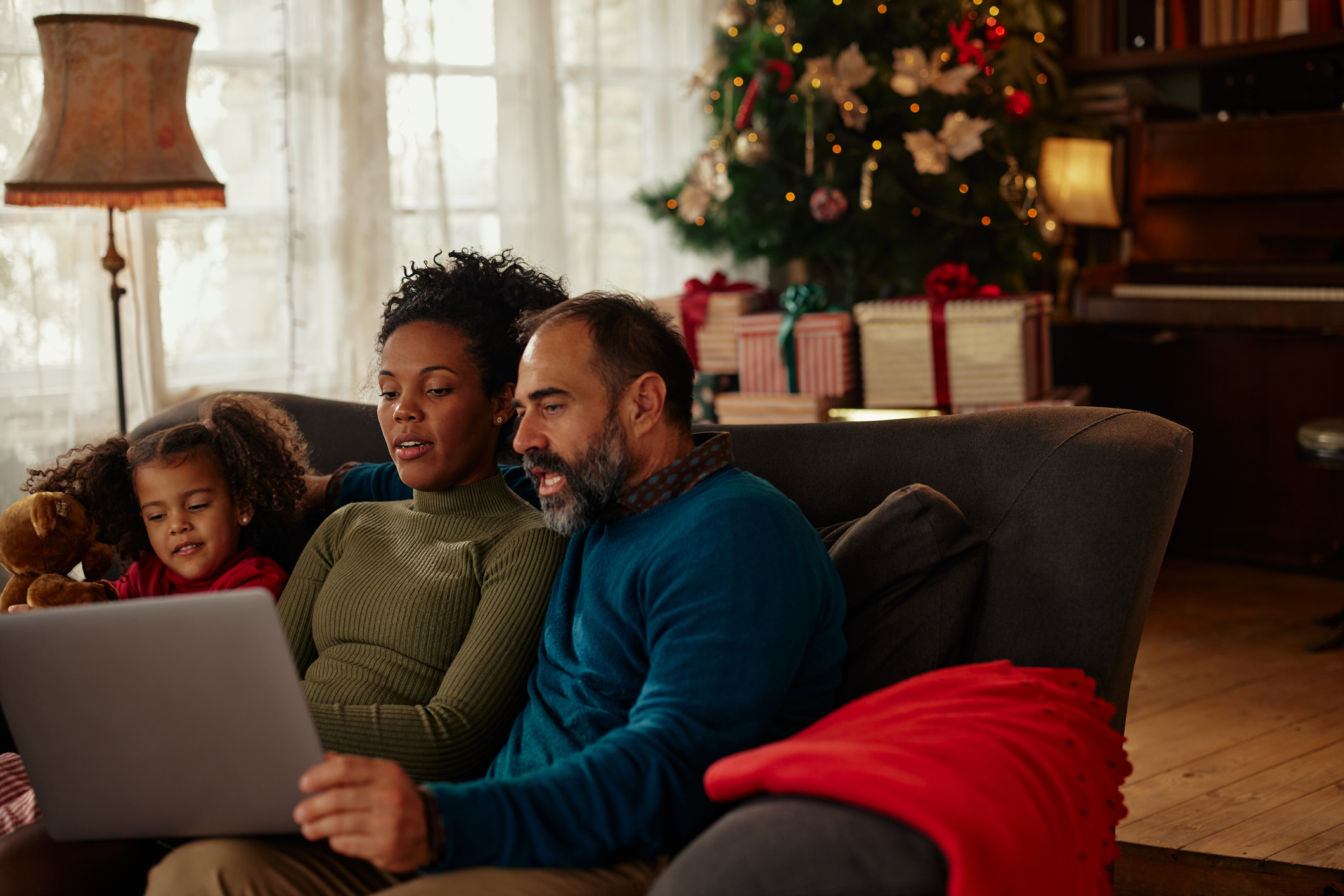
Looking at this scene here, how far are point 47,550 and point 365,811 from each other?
2.93 ft

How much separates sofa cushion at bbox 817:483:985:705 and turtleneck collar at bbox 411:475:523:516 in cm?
45

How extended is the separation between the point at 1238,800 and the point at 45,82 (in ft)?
8.20

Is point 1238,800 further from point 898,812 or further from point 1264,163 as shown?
point 1264,163

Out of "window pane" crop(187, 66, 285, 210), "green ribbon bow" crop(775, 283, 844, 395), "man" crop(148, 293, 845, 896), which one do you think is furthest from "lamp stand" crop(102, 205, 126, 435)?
"green ribbon bow" crop(775, 283, 844, 395)

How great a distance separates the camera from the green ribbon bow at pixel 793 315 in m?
3.37

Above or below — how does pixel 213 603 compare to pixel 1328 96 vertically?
below

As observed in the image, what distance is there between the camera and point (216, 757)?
1123 mm

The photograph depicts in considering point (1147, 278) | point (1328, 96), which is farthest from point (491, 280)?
point (1328, 96)

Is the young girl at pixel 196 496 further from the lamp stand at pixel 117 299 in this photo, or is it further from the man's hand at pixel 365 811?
the lamp stand at pixel 117 299

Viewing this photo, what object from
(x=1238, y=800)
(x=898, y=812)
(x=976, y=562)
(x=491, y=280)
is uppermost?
(x=491, y=280)

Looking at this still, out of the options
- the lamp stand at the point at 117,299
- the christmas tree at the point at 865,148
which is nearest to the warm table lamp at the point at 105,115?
the lamp stand at the point at 117,299

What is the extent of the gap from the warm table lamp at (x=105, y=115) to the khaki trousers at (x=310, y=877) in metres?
1.48

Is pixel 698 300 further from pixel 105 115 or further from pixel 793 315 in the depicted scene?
pixel 105 115

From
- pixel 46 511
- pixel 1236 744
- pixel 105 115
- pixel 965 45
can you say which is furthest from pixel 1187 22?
pixel 46 511
